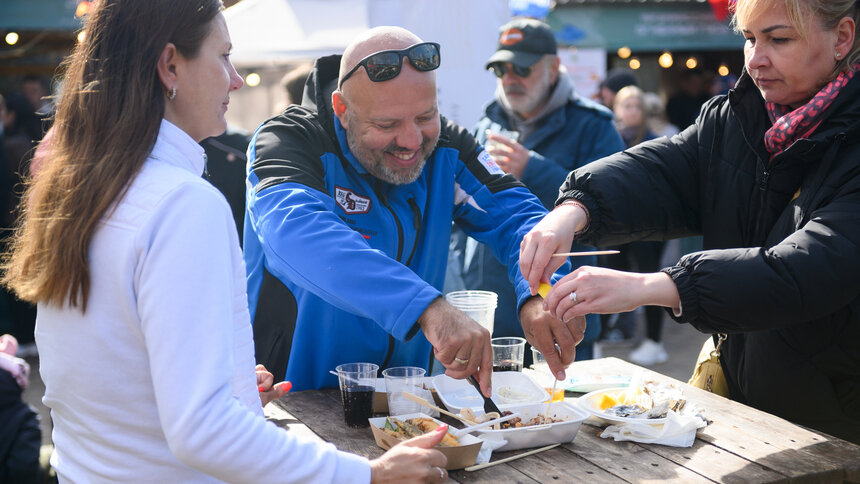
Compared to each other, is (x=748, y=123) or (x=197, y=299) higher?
(x=748, y=123)

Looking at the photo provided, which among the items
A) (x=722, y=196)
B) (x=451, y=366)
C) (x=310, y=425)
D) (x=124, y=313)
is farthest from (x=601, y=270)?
(x=124, y=313)

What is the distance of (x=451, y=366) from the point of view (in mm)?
2008

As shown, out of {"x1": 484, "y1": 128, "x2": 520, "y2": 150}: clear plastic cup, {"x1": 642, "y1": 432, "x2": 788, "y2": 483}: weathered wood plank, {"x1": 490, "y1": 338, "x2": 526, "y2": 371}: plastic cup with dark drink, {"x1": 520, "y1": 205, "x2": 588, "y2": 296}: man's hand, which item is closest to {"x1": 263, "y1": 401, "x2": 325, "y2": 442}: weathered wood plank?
{"x1": 490, "y1": 338, "x2": 526, "y2": 371}: plastic cup with dark drink

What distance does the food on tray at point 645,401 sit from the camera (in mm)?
2105

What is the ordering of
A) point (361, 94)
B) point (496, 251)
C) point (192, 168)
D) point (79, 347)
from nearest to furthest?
point (79, 347) < point (192, 168) < point (361, 94) < point (496, 251)

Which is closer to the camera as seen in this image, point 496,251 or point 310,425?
point 310,425

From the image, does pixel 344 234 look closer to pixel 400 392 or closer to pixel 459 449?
pixel 400 392

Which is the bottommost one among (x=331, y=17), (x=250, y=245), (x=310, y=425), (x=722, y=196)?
(x=310, y=425)

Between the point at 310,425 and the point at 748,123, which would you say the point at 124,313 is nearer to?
the point at 310,425

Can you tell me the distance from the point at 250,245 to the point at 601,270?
120 cm

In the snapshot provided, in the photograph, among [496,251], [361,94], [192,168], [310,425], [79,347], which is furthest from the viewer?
[496,251]

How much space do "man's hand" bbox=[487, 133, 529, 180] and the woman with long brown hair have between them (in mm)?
2612

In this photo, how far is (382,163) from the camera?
97.1 inches

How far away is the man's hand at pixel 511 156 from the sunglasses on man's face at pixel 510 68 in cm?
55
